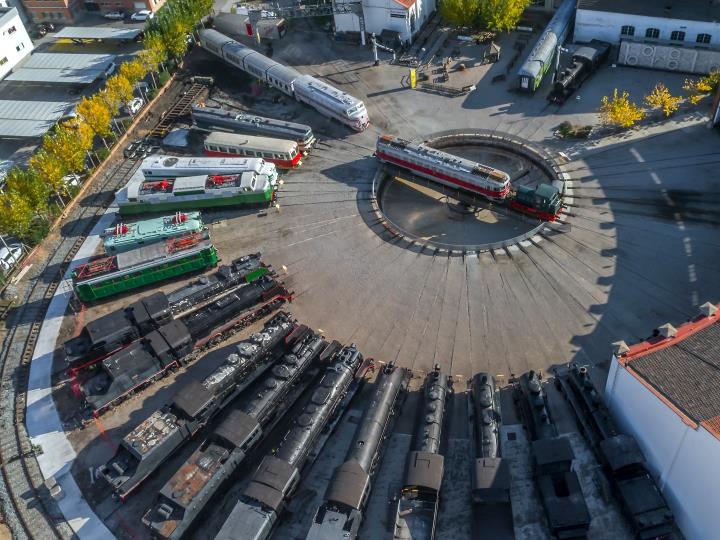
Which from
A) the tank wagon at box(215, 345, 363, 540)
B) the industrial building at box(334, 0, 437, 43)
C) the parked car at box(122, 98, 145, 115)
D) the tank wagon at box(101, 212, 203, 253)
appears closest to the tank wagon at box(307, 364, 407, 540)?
the tank wagon at box(215, 345, 363, 540)

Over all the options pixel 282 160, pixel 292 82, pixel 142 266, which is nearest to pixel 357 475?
pixel 142 266

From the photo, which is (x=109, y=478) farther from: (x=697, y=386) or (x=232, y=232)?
(x=697, y=386)

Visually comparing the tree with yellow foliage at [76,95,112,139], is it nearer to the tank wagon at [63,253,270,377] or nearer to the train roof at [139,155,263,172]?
the train roof at [139,155,263,172]

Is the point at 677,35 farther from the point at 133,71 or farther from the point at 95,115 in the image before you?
the point at 95,115

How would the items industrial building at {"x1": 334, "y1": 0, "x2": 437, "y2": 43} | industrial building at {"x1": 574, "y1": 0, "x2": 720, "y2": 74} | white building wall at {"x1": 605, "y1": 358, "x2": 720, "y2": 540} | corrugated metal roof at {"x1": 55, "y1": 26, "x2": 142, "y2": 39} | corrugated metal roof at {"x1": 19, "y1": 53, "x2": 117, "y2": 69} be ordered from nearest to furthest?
white building wall at {"x1": 605, "y1": 358, "x2": 720, "y2": 540} → industrial building at {"x1": 574, "y1": 0, "x2": 720, "y2": 74} → industrial building at {"x1": 334, "y1": 0, "x2": 437, "y2": 43} → corrugated metal roof at {"x1": 19, "y1": 53, "x2": 117, "y2": 69} → corrugated metal roof at {"x1": 55, "y1": 26, "x2": 142, "y2": 39}

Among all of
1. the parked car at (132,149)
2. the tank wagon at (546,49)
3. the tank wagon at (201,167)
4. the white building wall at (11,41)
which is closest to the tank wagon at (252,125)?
the tank wagon at (201,167)
